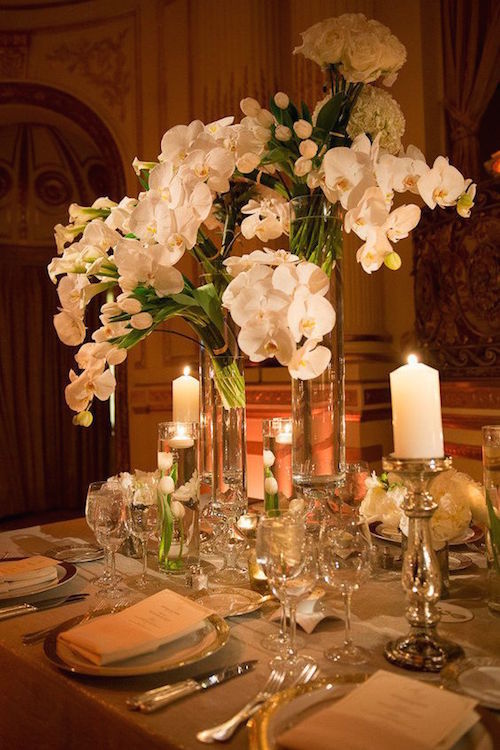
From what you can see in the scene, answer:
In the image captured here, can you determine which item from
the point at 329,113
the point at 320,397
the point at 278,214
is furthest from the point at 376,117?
the point at 320,397

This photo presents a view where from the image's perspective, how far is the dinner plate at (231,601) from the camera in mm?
1145

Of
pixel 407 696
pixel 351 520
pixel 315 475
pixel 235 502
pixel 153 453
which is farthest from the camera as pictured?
pixel 153 453

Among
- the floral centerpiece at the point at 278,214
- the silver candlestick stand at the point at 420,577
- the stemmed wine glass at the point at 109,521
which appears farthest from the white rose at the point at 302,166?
the stemmed wine glass at the point at 109,521

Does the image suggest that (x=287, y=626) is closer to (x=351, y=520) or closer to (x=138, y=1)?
(x=351, y=520)

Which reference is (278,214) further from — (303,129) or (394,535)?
(394,535)

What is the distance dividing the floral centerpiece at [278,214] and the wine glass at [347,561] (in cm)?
27

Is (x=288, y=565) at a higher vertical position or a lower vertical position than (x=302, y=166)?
lower

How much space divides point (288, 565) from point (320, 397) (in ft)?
1.32

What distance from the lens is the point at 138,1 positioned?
208 inches

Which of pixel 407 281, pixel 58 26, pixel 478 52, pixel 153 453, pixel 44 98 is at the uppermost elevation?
pixel 58 26

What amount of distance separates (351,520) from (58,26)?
218 inches

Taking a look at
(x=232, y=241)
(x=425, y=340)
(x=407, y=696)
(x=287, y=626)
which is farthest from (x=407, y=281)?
(x=407, y=696)

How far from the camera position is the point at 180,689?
0.86 metres

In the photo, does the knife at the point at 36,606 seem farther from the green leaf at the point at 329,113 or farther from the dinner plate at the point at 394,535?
the green leaf at the point at 329,113
